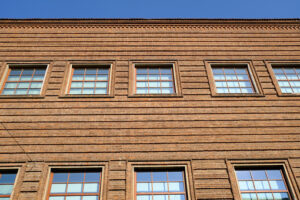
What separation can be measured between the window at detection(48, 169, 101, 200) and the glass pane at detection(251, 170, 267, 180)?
4.25m

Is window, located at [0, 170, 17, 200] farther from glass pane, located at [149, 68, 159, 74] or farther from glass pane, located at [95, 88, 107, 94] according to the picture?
glass pane, located at [149, 68, 159, 74]

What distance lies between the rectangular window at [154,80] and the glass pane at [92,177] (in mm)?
3127

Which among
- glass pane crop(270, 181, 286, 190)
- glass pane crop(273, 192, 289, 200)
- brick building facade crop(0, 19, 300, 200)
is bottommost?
glass pane crop(273, 192, 289, 200)

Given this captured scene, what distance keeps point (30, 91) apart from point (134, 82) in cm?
360

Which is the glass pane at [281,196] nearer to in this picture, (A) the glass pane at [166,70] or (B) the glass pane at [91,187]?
(B) the glass pane at [91,187]

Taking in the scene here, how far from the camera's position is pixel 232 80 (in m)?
9.23

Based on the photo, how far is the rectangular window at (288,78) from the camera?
905cm

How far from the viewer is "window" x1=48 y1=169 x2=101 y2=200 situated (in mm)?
6578

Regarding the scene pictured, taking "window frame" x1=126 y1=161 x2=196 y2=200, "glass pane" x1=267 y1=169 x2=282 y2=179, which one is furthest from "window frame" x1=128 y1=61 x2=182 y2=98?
"glass pane" x1=267 y1=169 x2=282 y2=179

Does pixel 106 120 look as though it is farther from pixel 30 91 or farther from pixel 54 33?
pixel 54 33

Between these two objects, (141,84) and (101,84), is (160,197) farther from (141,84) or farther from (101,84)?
(101,84)

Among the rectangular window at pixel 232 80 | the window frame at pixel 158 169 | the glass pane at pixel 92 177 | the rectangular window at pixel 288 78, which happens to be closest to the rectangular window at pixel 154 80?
the rectangular window at pixel 232 80

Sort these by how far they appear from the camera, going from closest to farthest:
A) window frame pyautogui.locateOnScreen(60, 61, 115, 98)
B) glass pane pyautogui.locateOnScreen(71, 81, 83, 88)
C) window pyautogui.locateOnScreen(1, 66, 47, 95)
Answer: window frame pyautogui.locateOnScreen(60, 61, 115, 98), window pyautogui.locateOnScreen(1, 66, 47, 95), glass pane pyautogui.locateOnScreen(71, 81, 83, 88)

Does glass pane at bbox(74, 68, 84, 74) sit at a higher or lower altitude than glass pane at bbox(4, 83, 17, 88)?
higher
